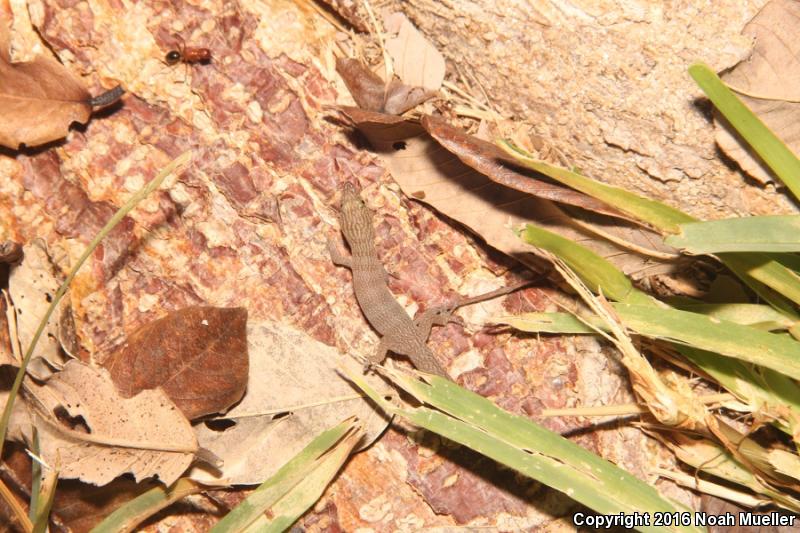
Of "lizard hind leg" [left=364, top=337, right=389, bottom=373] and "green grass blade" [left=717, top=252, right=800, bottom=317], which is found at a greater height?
"green grass blade" [left=717, top=252, right=800, bottom=317]

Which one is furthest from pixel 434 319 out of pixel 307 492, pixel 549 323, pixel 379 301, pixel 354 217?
pixel 307 492

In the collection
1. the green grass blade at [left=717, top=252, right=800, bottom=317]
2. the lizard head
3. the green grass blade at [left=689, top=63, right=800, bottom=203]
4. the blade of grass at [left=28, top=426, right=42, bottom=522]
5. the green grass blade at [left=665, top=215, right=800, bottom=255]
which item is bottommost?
the blade of grass at [left=28, top=426, right=42, bottom=522]

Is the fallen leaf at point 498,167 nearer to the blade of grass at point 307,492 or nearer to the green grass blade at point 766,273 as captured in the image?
the green grass blade at point 766,273

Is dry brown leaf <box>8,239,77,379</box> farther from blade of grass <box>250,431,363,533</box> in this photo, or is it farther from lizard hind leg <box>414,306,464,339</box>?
lizard hind leg <box>414,306,464,339</box>

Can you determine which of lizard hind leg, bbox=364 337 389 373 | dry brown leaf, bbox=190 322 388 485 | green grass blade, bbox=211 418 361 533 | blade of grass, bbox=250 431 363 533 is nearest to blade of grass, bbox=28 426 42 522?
dry brown leaf, bbox=190 322 388 485

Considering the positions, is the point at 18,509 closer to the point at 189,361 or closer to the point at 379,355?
the point at 189,361

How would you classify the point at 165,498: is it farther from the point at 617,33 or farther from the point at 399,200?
the point at 617,33

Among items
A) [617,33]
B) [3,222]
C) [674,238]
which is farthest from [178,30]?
[674,238]
